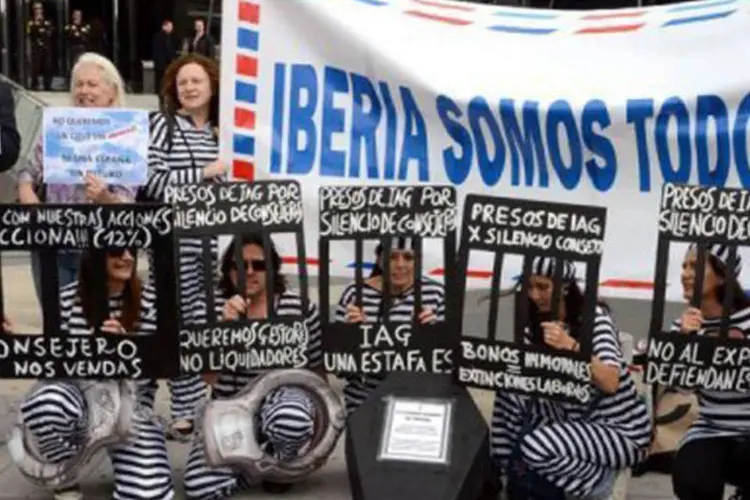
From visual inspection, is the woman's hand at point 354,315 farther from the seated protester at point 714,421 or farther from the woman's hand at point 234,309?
the seated protester at point 714,421

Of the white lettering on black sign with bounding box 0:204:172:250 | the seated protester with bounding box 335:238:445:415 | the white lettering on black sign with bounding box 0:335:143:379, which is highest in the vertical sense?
the white lettering on black sign with bounding box 0:204:172:250

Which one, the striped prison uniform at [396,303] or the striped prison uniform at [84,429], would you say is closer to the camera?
the striped prison uniform at [84,429]

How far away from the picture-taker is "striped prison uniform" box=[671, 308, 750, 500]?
4367 millimetres

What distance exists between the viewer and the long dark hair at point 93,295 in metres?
4.76

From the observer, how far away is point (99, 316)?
4.74m

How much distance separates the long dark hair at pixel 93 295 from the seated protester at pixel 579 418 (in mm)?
1298

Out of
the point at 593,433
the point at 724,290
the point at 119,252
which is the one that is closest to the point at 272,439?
the point at 119,252

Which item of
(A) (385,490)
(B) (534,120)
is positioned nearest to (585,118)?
(B) (534,120)

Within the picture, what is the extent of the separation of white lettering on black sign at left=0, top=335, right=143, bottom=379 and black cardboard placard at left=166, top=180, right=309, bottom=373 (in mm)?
188

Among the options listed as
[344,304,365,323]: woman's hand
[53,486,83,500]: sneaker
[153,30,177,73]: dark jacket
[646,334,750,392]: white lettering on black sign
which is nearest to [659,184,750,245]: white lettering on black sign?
[646,334,750,392]: white lettering on black sign

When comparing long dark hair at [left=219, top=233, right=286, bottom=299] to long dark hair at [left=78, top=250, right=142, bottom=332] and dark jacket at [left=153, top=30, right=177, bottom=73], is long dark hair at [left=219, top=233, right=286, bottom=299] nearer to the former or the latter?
long dark hair at [left=78, top=250, right=142, bottom=332]

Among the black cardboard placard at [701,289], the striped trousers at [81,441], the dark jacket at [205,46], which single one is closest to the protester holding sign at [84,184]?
the striped trousers at [81,441]

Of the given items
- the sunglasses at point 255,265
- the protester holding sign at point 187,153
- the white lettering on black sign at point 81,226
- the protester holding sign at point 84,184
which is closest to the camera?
the white lettering on black sign at point 81,226

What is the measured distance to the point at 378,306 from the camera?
194 inches
